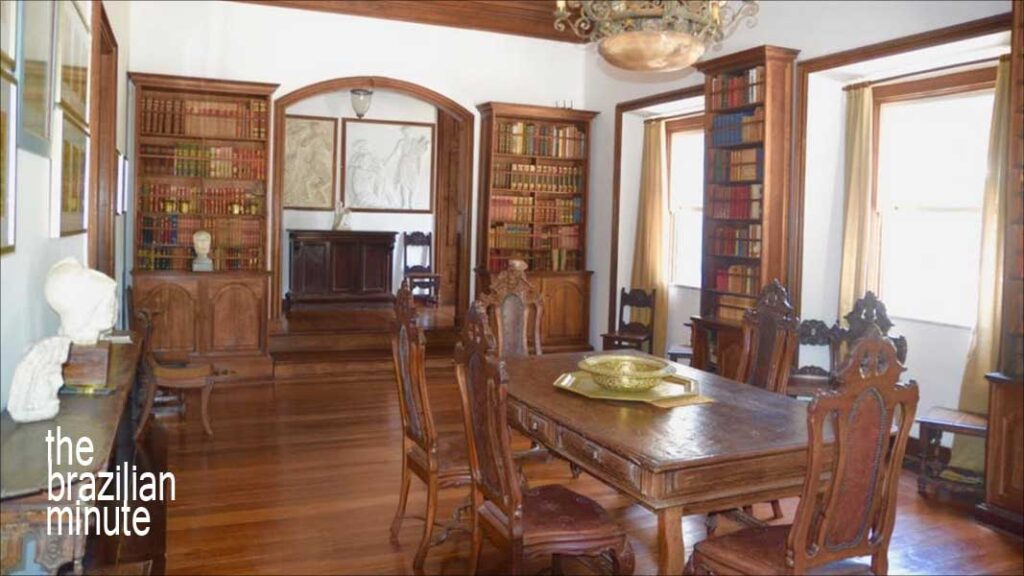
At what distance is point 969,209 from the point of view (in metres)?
5.70

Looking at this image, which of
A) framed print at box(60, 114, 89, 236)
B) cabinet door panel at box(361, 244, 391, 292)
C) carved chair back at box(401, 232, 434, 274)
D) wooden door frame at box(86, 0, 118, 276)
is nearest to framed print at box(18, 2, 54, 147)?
framed print at box(60, 114, 89, 236)

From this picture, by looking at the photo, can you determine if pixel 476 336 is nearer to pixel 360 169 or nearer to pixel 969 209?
pixel 969 209

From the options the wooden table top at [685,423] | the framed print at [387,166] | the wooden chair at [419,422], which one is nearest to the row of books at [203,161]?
the framed print at [387,166]

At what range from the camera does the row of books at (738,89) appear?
6.41m

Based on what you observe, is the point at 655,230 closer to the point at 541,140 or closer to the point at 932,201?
the point at 541,140

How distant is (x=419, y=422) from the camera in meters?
3.76

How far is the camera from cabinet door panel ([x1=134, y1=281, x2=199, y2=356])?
740cm

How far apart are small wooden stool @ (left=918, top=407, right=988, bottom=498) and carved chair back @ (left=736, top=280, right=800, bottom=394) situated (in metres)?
1.48

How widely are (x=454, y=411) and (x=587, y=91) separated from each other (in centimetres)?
433

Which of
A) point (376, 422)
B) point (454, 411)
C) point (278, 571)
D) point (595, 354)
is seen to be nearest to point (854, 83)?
point (595, 354)

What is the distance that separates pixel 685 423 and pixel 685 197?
18.8 feet

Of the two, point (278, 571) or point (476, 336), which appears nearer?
point (476, 336)

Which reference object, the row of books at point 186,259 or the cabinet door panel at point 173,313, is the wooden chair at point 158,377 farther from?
the row of books at point 186,259

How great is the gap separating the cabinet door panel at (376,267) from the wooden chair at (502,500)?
29.9 ft
